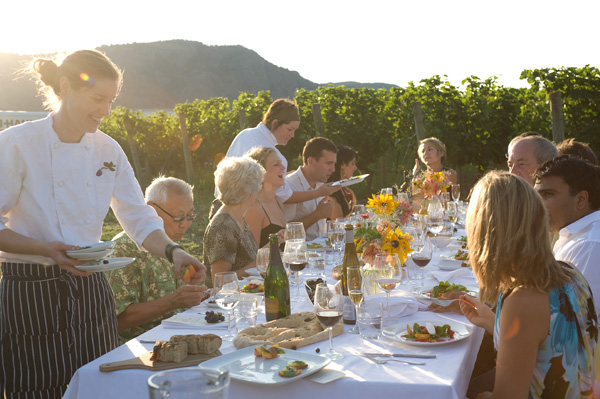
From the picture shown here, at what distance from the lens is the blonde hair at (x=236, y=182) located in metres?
3.81

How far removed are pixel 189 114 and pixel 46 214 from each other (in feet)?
50.9

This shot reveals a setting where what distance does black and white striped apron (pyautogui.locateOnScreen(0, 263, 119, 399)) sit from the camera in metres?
2.57

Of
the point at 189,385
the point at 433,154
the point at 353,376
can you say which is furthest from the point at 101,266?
the point at 433,154

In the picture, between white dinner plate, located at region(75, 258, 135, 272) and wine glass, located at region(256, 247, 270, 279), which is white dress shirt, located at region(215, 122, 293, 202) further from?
white dinner plate, located at region(75, 258, 135, 272)

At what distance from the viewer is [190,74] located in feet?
247

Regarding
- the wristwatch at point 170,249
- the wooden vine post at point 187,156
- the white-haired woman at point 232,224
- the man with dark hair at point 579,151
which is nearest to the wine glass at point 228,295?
the wristwatch at point 170,249

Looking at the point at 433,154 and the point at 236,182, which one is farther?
the point at 433,154

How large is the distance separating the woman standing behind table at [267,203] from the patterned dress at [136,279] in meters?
1.36

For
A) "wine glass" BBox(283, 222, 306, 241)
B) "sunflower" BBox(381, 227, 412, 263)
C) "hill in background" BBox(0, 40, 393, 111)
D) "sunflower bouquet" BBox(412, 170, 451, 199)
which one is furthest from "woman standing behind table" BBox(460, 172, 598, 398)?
"hill in background" BBox(0, 40, 393, 111)

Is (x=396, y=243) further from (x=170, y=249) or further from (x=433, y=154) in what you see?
(x=433, y=154)

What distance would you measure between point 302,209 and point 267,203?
1.18 meters

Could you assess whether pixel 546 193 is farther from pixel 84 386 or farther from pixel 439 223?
pixel 84 386

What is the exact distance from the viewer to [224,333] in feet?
7.82

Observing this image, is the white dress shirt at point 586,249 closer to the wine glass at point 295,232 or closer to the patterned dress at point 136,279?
the wine glass at point 295,232
